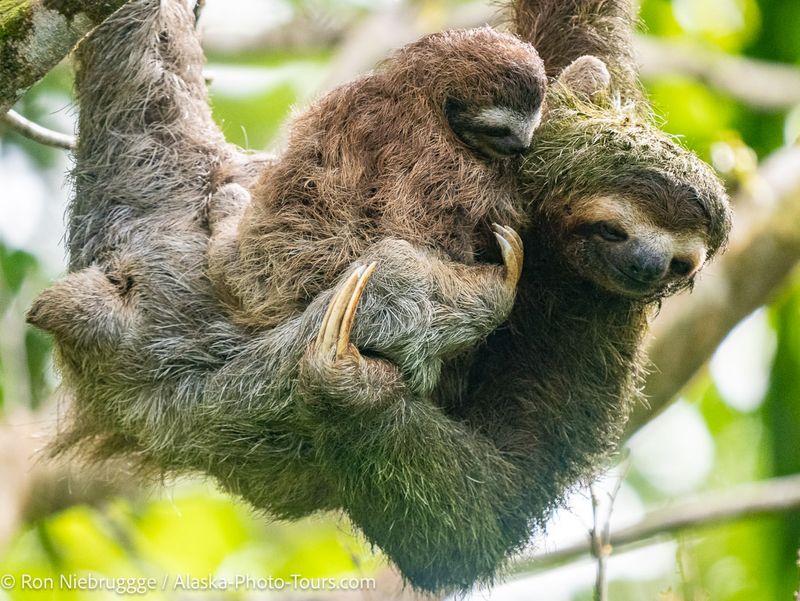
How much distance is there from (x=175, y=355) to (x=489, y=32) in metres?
2.73

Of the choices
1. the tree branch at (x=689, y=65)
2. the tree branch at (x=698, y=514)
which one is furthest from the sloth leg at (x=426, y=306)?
the tree branch at (x=689, y=65)

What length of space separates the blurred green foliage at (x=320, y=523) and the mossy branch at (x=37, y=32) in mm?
5671

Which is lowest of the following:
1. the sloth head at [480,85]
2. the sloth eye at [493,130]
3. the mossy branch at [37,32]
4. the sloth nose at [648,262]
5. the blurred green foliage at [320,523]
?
the blurred green foliage at [320,523]

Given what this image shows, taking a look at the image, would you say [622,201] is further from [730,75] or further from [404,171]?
[730,75]

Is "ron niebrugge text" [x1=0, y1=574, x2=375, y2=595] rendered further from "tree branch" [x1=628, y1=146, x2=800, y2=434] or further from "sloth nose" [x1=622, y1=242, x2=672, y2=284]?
"sloth nose" [x1=622, y1=242, x2=672, y2=284]

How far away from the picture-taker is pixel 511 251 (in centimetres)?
557

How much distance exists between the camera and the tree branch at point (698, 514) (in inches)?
348

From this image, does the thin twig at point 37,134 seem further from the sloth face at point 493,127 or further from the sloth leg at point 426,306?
the sloth leg at point 426,306

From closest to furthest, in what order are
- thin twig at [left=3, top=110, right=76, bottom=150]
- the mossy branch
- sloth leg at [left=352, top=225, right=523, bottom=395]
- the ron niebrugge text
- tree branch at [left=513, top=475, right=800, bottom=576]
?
the mossy branch → sloth leg at [left=352, top=225, right=523, bottom=395] → thin twig at [left=3, top=110, right=76, bottom=150] → tree branch at [left=513, top=475, right=800, bottom=576] → the ron niebrugge text

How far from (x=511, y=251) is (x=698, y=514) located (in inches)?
189

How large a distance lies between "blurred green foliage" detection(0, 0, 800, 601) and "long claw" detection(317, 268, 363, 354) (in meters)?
4.48

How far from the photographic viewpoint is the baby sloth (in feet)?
18.5

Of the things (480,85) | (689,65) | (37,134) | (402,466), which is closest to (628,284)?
(480,85)

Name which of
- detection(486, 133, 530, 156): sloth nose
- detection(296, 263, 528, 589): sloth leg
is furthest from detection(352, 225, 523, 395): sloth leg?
detection(486, 133, 530, 156): sloth nose
